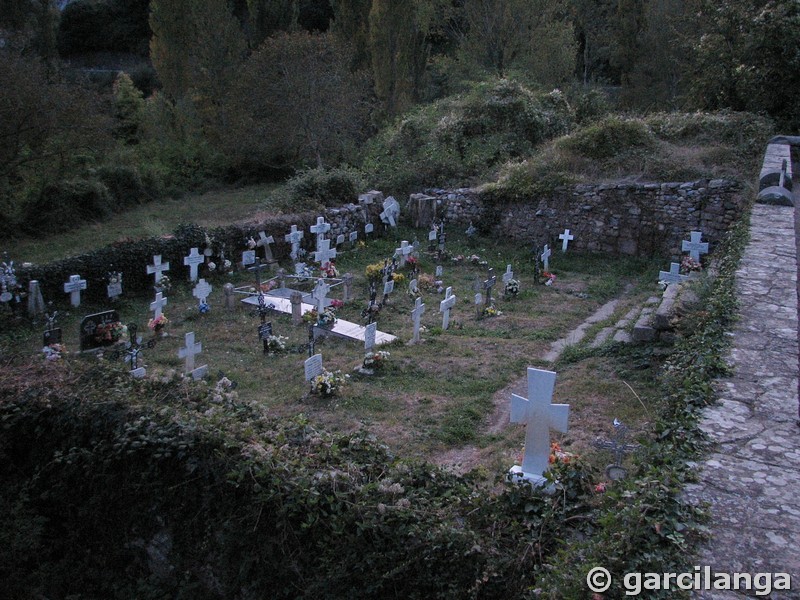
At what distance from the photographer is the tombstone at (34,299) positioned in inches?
438

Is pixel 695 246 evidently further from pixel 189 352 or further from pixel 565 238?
pixel 189 352

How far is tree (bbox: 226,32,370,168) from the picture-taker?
75.8ft

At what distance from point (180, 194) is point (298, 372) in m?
18.8

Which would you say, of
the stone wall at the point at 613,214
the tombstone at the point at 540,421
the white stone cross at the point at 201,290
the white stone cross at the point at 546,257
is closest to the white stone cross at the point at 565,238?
the stone wall at the point at 613,214

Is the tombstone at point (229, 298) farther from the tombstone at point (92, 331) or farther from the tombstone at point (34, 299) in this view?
the tombstone at point (34, 299)

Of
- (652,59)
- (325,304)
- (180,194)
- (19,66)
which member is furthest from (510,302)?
(652,59)

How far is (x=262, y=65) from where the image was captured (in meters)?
23.2

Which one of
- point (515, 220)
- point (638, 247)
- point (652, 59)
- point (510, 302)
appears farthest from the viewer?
point (652, 59)

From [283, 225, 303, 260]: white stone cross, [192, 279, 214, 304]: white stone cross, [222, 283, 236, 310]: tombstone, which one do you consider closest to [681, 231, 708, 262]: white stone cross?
[283, 225, 303, 260]: white stone cross

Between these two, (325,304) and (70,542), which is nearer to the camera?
(70,542)

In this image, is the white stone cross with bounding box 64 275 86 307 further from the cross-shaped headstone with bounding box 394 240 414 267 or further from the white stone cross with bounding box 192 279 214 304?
the cross-shaped headstone with bounding box 394 240 414 267

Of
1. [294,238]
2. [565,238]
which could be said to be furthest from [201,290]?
[565,238]

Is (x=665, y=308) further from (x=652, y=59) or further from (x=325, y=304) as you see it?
(x=652, y=59)

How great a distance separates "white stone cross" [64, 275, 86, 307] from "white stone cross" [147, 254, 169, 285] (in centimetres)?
119
